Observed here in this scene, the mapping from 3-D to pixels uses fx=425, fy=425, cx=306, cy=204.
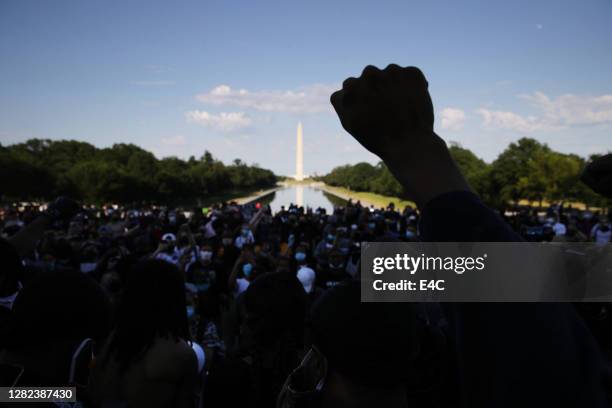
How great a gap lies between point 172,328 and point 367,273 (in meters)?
1.48

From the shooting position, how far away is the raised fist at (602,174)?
0.88 metres

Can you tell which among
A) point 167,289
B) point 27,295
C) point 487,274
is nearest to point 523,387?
point 487,274

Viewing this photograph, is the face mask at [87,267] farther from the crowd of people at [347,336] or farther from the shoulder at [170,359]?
Answer: the shoulder at [170,359]

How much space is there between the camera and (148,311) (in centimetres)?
254

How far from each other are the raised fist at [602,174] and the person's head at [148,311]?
2.24 metres

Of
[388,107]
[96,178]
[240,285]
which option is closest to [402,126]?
[388,107]

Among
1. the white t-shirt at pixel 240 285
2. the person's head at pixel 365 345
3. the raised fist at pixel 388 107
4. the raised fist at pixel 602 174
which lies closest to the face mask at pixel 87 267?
the white t-shirt at pixel 240 285

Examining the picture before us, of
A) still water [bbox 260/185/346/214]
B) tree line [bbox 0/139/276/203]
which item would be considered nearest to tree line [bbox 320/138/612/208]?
still water [bbox 260/185/346/214]

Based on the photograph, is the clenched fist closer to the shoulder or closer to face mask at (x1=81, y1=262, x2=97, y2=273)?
the shoulder

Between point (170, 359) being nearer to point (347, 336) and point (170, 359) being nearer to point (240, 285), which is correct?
point (347, 336)

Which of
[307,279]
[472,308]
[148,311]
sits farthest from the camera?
[307,279]

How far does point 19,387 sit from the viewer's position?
5.58 ft

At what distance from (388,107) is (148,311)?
2213mm

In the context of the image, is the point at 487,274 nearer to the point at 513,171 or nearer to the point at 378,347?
the point at 378,347
